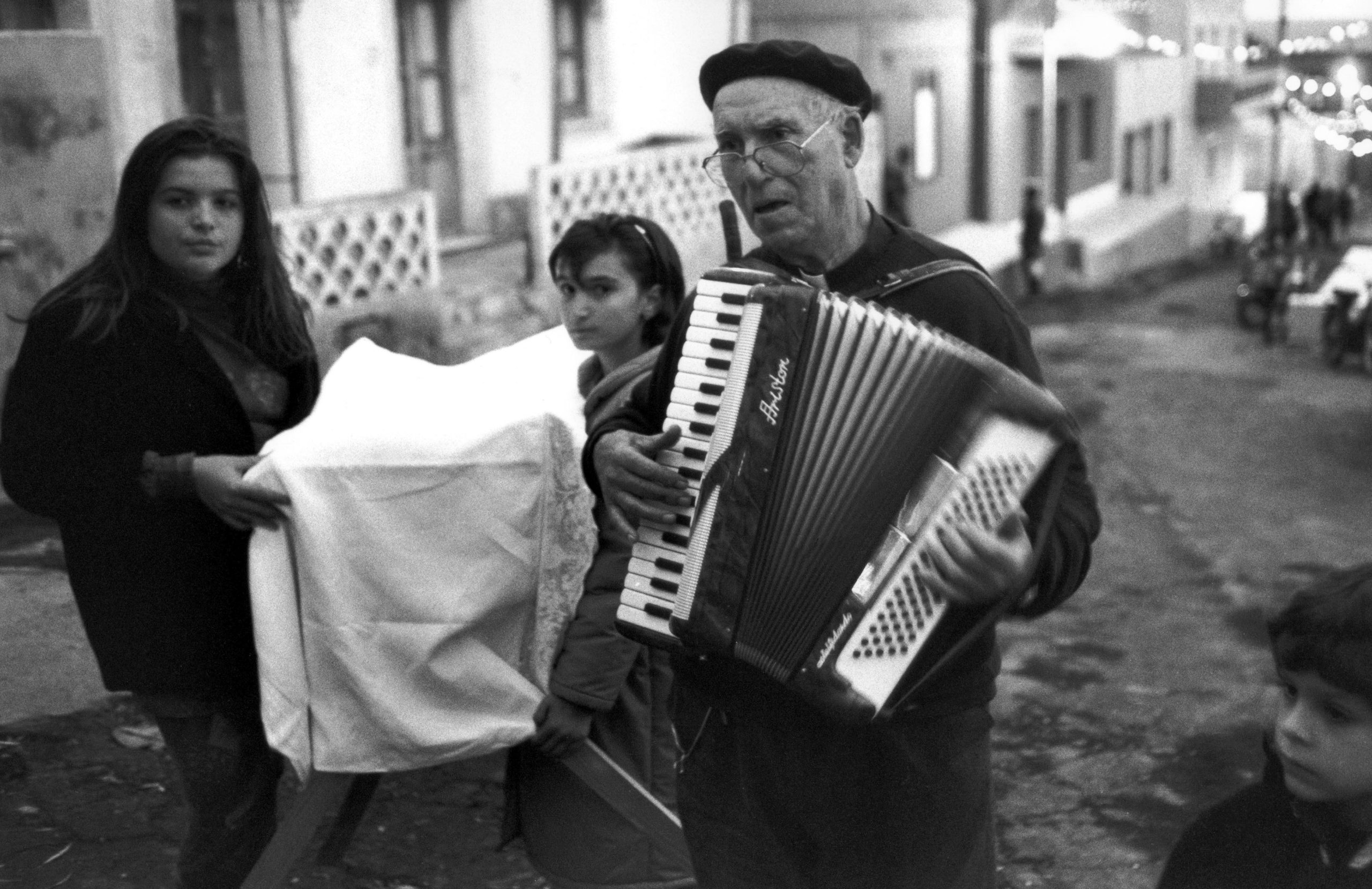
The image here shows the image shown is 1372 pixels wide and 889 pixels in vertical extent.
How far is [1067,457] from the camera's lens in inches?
90.0

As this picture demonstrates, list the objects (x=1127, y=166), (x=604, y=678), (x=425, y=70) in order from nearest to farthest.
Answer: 1. (x=604, y=678)
2. (x=425, y=70)
3. (x=1127, y=166)

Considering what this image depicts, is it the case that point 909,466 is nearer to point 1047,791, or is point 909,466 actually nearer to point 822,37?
point 1047,791

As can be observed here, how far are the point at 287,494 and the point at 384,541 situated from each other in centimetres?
22

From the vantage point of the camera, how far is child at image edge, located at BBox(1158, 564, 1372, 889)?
2.13 metres

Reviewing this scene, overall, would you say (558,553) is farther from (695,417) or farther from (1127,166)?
(1127,166)

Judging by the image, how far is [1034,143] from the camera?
29688 mm

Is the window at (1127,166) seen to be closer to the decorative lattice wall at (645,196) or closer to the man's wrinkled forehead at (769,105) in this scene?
the decorative lattice wall at (645,196)

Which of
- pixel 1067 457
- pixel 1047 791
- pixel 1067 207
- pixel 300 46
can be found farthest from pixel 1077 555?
pixel 1067 207

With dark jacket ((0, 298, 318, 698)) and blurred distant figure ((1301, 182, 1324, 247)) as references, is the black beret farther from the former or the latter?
blurred distant figure ((1301, 182, 1324, 247))

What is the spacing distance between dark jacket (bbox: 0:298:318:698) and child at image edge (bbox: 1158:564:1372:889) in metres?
1.91

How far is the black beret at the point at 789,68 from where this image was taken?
263 centimetres

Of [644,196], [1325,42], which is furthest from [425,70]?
[1325,42]

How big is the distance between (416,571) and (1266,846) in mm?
1774

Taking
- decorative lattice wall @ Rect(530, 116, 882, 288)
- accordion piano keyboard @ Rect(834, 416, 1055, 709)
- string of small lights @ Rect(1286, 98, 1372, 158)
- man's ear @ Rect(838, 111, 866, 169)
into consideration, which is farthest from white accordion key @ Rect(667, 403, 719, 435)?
string of small lights @ Rect(1286, 98, 1372, 158)
